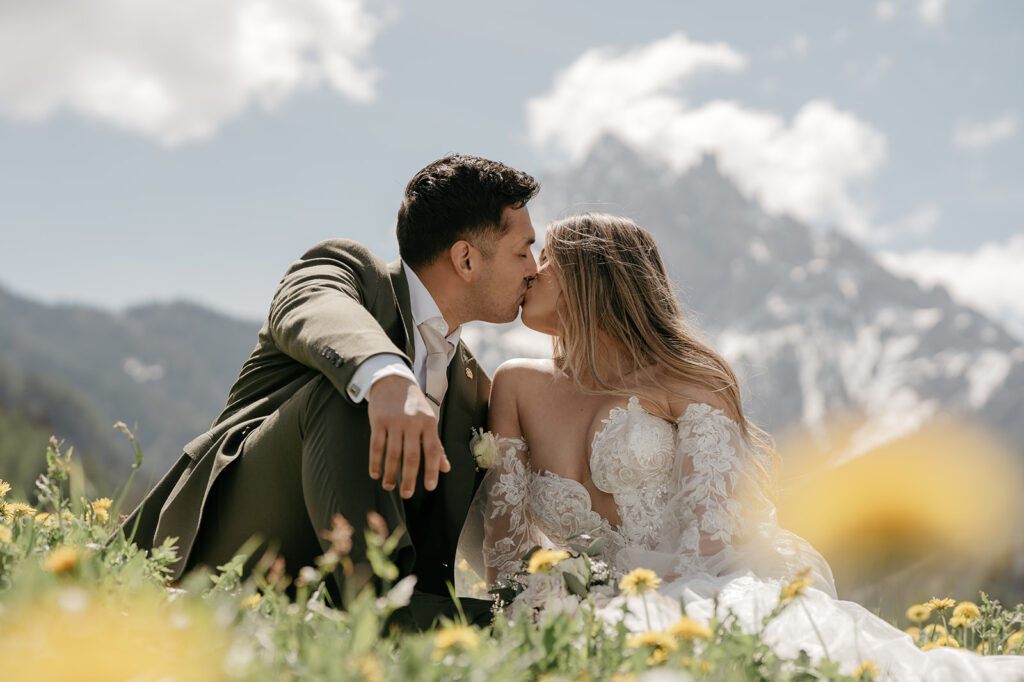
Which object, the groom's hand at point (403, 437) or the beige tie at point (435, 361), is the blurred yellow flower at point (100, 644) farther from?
the beige tie at point (435, 361)

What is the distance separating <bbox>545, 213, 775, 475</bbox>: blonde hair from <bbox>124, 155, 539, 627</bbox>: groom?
292mm

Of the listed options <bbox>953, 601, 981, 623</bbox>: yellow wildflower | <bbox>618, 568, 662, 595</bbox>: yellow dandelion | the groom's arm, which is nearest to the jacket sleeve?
the groom's arm

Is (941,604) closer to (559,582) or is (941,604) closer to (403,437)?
(559,582)

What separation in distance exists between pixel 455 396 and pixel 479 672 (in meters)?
2.84

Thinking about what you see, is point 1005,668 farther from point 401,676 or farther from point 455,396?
point 455,396

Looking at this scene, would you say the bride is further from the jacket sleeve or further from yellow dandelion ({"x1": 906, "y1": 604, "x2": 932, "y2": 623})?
the jacket sleeve

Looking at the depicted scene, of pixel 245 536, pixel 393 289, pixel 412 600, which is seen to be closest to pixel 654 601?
pixel 412 600

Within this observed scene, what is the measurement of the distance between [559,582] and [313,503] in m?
0.89

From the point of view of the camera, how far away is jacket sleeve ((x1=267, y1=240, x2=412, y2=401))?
309 cm

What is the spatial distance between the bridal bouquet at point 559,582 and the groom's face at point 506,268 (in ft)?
5.44

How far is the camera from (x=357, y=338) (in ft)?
10.2

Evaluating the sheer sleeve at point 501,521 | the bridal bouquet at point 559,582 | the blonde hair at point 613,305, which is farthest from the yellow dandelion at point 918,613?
the bridal bouquet at point 559,582

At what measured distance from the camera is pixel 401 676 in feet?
5.36

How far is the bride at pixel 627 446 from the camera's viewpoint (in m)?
3.83
